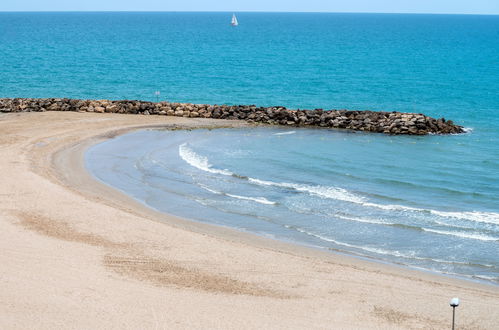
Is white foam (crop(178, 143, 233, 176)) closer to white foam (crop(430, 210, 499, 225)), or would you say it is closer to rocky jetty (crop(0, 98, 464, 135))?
rocky jetty (crop(0, 98, 464, 135))

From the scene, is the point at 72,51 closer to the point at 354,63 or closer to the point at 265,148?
the point at 354,63

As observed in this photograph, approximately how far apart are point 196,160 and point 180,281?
14761mm

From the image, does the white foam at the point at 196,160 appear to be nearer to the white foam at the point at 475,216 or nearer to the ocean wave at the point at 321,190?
the ocean wave at the point at 321,190

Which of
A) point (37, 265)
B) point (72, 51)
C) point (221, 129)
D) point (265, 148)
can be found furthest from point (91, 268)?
point (72, 51)

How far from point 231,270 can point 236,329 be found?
11.6ft

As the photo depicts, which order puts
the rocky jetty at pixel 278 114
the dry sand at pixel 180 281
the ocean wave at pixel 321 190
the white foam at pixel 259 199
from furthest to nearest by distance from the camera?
1. the rocky jetty at pixel 278 114
2. the ocean wave at pixel 321 190
3. the white foam at pixel 259 199
4. the dry sand at pixel 180 281

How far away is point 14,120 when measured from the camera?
3950 cm

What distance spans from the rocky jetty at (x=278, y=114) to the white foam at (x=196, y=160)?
8249mm

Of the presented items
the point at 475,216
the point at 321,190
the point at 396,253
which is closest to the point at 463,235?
the point at 475,216

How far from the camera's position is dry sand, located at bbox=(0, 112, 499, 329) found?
587 inches

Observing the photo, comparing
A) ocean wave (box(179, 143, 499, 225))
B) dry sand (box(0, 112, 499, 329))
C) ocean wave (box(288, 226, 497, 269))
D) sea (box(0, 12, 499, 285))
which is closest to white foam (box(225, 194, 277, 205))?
sea (box(0, 12, 499, 285))

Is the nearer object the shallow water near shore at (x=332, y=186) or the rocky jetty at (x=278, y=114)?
the shallow water near shore at (x=332, y=186)

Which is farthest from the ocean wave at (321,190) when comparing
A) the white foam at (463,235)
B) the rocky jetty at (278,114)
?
the rocky jetty at (278,114)

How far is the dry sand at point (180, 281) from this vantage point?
14.9 m
